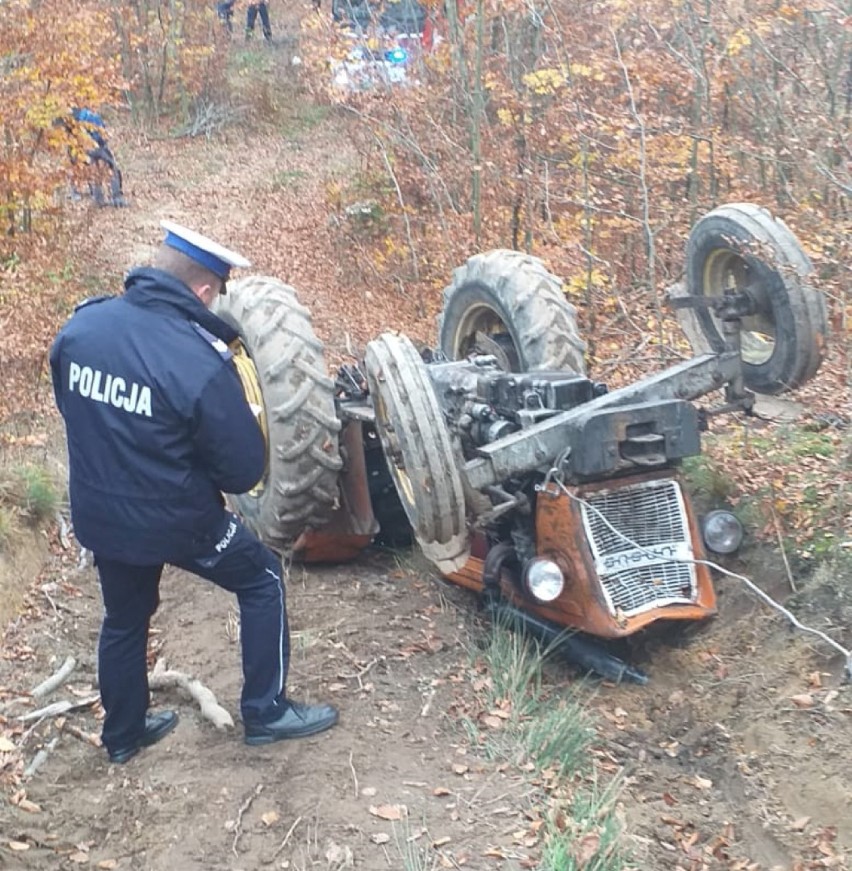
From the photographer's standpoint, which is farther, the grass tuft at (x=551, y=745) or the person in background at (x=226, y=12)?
the person in background at (x=226, y=12)

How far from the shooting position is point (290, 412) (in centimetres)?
589

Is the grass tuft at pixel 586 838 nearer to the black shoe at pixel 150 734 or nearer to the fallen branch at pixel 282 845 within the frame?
the fallen branch at pixel 282 845

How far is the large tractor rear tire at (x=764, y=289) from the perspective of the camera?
5328 millimetres

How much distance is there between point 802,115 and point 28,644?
26.6ft

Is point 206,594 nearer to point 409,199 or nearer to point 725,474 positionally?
point 725,474

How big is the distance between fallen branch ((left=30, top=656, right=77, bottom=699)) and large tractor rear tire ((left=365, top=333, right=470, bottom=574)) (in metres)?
1.97

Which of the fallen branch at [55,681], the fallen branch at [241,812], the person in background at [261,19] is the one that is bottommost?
the fallen branch at [55,681]

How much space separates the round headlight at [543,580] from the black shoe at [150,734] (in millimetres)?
1710

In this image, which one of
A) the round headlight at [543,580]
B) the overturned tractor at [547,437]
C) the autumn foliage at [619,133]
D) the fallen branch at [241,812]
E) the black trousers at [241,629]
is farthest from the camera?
the autumn foliage at [619,133]

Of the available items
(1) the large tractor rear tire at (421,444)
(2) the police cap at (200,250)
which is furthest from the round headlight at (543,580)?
(2) the police cap at (200,250)

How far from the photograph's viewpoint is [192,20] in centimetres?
2208

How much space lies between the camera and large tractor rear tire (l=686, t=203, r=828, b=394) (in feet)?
17.5

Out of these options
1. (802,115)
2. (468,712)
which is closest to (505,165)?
(802,115)

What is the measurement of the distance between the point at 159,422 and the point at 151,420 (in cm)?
3
